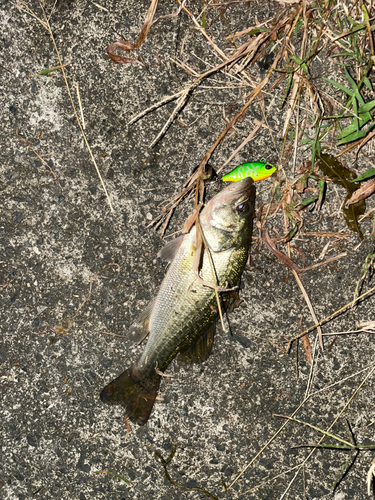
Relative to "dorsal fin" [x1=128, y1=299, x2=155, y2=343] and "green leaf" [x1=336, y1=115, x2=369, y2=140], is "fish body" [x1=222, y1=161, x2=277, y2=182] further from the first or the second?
"dorsal fin" [x1=128, y1=299, x2=155, y2=343]

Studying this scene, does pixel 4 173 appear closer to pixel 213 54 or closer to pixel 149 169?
pixel 149 169

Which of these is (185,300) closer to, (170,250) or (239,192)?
(170,250)

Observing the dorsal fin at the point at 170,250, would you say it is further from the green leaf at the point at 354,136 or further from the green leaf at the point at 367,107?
the green leaf at the point at 367,107

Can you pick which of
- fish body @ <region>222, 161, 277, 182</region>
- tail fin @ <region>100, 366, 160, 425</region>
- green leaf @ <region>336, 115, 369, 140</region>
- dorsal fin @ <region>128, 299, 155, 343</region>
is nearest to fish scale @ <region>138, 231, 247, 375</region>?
dorsal fin @ <region>128, 299, 155, 343</region>

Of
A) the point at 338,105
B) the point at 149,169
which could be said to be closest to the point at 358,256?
the point at 338,105

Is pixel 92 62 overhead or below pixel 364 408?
overhead

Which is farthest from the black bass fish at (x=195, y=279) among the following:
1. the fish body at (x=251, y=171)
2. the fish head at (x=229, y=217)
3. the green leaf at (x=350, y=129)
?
the green leaf at (x=350, y=129)
